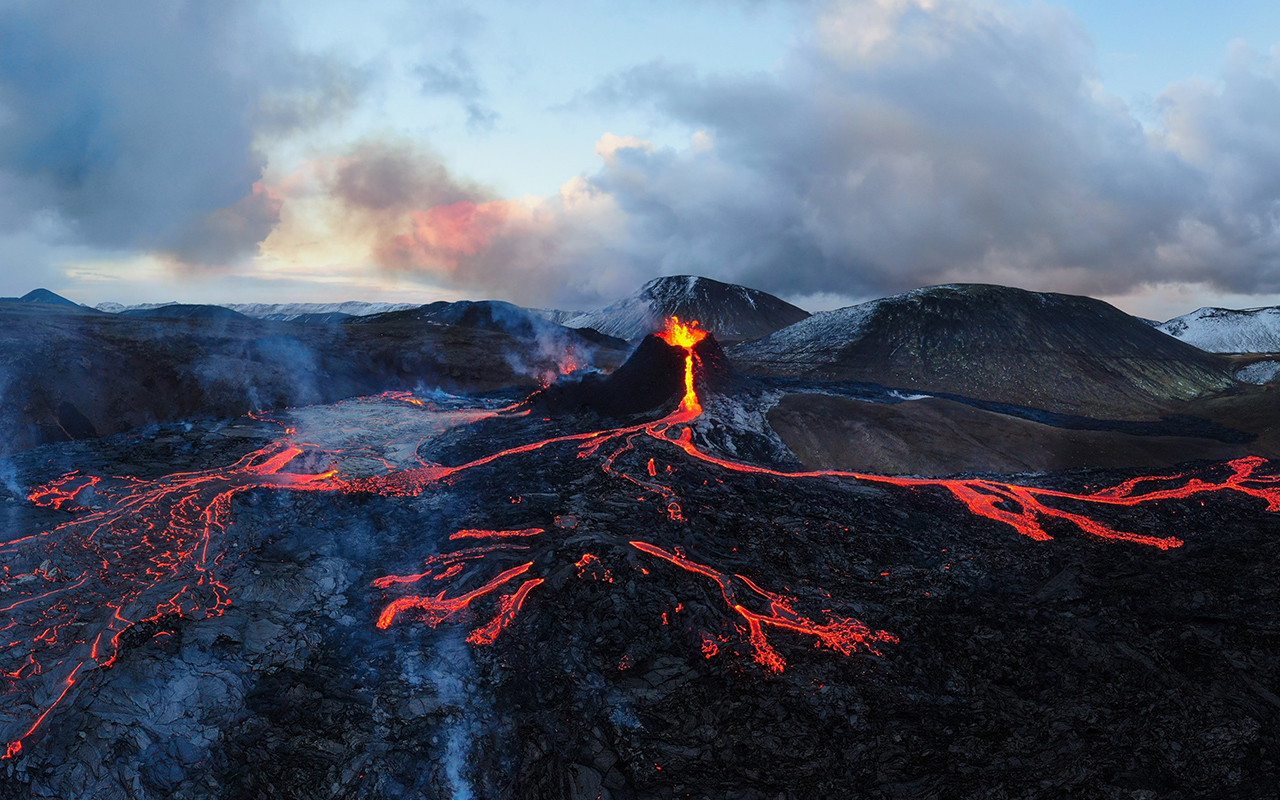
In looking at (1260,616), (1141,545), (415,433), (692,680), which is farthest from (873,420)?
(415,433)

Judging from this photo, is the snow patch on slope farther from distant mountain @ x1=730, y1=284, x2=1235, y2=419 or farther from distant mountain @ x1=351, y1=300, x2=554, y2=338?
distant mountain @ x1=351, y1=300, x2=554, y2=338

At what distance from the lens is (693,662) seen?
1535 cm

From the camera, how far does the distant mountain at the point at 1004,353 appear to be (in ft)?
256

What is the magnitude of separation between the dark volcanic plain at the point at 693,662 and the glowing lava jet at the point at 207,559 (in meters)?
0.48

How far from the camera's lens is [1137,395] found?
7744 cm

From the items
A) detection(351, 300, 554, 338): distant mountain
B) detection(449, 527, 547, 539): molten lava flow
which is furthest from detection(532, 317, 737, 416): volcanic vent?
detection(351, 300, 554, 338): distant mountain

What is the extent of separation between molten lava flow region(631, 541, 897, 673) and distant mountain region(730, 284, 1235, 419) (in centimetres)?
7128

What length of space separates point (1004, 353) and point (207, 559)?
100778 millimetres

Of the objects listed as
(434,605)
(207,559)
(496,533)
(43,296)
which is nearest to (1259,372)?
(496,533)

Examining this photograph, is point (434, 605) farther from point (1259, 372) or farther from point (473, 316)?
point (1259, 372)

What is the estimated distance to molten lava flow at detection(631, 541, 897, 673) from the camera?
15734mm

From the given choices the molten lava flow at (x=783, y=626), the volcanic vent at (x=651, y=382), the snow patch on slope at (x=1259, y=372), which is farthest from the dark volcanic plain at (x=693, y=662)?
the snow patch on slope at (x=1259, y=372)

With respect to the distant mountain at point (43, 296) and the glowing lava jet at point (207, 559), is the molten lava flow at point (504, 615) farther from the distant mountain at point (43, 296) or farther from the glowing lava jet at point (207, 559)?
the distant mountain at point (43, 296)

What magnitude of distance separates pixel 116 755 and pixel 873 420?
1569 inches
